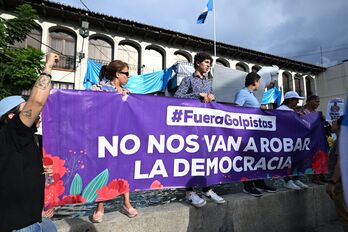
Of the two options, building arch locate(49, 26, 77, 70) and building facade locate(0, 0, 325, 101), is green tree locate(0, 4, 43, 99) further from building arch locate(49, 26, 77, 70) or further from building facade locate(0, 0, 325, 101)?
building arch locate(49, 26, 77, 70)

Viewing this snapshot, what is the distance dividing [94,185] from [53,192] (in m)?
0.35

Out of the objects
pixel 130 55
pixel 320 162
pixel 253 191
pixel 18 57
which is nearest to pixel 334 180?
pixel 253 191

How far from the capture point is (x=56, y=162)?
92.7 inches

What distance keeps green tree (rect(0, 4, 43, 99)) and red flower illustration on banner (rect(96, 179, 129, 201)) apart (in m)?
9.84

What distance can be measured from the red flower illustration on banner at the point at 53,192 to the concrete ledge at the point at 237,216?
194 mm

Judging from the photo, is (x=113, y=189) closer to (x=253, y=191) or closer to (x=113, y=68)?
(x=113, y=68)

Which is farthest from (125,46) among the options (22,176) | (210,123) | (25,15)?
(22,176)

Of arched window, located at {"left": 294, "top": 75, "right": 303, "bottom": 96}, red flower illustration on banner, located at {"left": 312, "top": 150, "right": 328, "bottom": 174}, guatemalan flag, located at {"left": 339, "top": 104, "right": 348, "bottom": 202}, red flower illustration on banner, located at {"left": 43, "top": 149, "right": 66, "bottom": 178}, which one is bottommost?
red flower illustration on banner, located at {"left": 312, "top": 150, "right": 328, "bottom": 174}

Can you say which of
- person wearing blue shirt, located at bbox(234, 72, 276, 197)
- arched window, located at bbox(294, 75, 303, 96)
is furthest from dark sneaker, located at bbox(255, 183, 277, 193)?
arched window, located at bbox(294, 75, 303, 96)

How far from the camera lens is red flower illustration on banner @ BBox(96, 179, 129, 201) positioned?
8.36 feet

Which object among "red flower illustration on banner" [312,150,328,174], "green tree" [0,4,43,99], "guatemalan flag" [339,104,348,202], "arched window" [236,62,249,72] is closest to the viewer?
"guatemalan flag" [339,104,348,202]

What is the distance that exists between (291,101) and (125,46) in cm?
1578

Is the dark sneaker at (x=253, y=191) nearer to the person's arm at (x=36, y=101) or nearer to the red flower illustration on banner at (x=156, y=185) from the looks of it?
the red flower illustration on banner at (x=156, y=185)

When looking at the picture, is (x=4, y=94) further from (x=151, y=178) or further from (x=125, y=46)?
(x=151, y=178)
